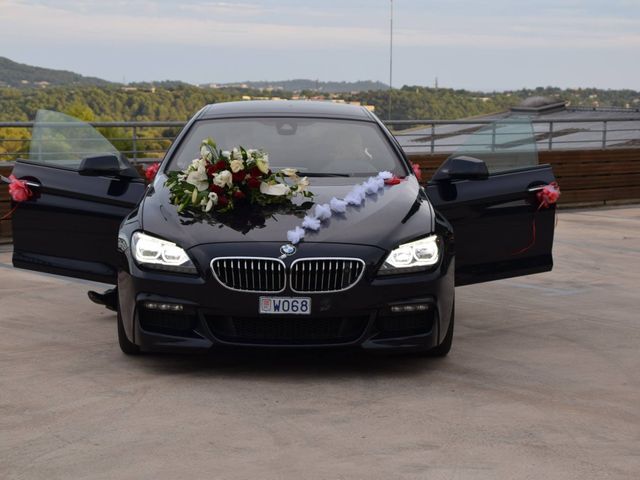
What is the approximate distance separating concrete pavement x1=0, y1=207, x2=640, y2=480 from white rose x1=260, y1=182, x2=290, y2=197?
0.96m

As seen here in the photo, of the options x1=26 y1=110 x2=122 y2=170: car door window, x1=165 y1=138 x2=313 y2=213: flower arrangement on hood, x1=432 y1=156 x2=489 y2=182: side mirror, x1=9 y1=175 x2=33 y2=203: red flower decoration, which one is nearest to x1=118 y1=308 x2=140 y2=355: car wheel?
x1=165 y1=138 x2=313 y2=213: flower arrangement on hood

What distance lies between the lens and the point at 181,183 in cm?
736

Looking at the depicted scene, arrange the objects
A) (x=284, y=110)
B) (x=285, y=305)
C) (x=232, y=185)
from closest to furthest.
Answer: (x=285, y=305)
(x=232, y=185)
(x=284, y=110)

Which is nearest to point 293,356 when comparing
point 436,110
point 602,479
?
point 602,479

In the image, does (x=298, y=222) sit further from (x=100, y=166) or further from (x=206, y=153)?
(x=100, y=166)

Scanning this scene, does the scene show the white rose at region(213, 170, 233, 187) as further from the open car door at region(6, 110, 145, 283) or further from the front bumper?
the open car door at region(6, 110, 145, 283)

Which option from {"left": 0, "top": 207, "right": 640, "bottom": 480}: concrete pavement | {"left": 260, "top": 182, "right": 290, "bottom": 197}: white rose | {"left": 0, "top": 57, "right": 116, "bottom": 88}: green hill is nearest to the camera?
{"left": 0, "top": 207, "right": 640, "bottom": 480}: concrete pavement

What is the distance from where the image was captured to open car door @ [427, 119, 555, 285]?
8062 mm

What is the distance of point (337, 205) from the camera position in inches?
279

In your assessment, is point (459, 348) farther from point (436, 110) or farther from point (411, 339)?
point (436, 110)

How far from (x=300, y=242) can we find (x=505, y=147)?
2.54 m

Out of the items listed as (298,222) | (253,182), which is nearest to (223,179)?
(253,182)

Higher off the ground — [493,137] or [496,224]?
[493,137]

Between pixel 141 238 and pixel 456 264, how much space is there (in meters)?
2.15
